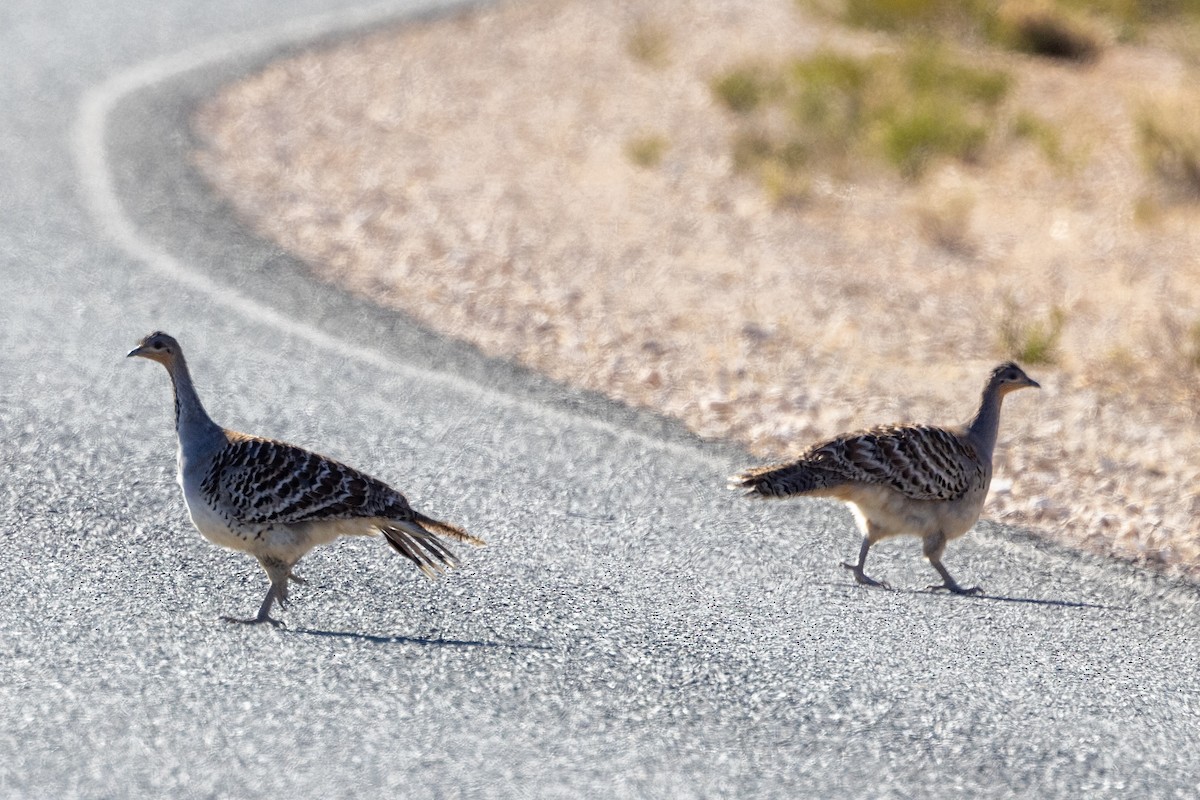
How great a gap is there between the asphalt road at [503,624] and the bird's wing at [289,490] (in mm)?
460

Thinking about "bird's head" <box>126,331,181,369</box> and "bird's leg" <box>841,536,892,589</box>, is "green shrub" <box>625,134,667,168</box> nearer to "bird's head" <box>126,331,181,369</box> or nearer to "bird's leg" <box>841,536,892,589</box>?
"bird's leg" <box>841,536,892,589</box>

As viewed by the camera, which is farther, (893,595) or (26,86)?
(26,86)

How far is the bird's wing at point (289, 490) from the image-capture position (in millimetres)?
6500

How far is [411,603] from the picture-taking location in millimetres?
6840

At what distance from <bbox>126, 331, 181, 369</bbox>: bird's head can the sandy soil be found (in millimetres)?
3609

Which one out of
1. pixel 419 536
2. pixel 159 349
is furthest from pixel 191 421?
pixel 419 536

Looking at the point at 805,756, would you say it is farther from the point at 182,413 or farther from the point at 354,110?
the point at 354,110

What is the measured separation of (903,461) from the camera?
771 cm

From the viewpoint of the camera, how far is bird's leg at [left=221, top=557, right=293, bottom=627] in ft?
21.5

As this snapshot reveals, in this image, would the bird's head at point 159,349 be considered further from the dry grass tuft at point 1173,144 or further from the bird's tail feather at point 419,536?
the dry grass tuft at point 1173,144

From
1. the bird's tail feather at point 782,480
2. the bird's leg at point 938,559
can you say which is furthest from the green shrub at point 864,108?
the bird's tail feather at point 782,480

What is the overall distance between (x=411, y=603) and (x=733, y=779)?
1.91 metres

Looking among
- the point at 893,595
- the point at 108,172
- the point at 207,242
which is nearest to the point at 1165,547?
the point at 893,595

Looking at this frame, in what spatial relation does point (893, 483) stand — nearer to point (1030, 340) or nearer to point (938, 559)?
point (938, 559)
